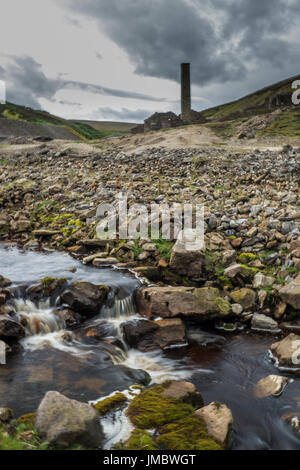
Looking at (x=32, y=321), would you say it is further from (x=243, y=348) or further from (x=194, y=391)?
(x=243, y=348)

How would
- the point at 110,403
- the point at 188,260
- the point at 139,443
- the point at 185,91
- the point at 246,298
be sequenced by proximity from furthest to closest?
the point at 185,91, the point at 188,260, the point at 246,298, the point at 110,403, the point at 139,443

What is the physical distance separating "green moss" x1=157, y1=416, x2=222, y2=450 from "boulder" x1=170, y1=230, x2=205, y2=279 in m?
4.36

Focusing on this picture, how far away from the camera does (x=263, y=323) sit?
7.06m

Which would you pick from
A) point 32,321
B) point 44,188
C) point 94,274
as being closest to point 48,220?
point 44,188

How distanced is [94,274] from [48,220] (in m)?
5.00

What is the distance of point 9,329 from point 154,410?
313 cm

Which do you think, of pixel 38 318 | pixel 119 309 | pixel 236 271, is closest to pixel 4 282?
pixel 38 318

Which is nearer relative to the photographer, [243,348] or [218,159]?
[243,348]

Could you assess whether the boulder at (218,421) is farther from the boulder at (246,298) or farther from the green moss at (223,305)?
the boulder at (246,298)

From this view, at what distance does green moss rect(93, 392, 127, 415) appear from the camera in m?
4.64

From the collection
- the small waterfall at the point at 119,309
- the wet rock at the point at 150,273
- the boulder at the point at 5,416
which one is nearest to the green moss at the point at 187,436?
the boulder at the point at 5,416

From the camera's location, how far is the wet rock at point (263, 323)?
704cm

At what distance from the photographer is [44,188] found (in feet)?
53.3

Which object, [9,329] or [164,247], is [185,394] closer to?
[9,329]
